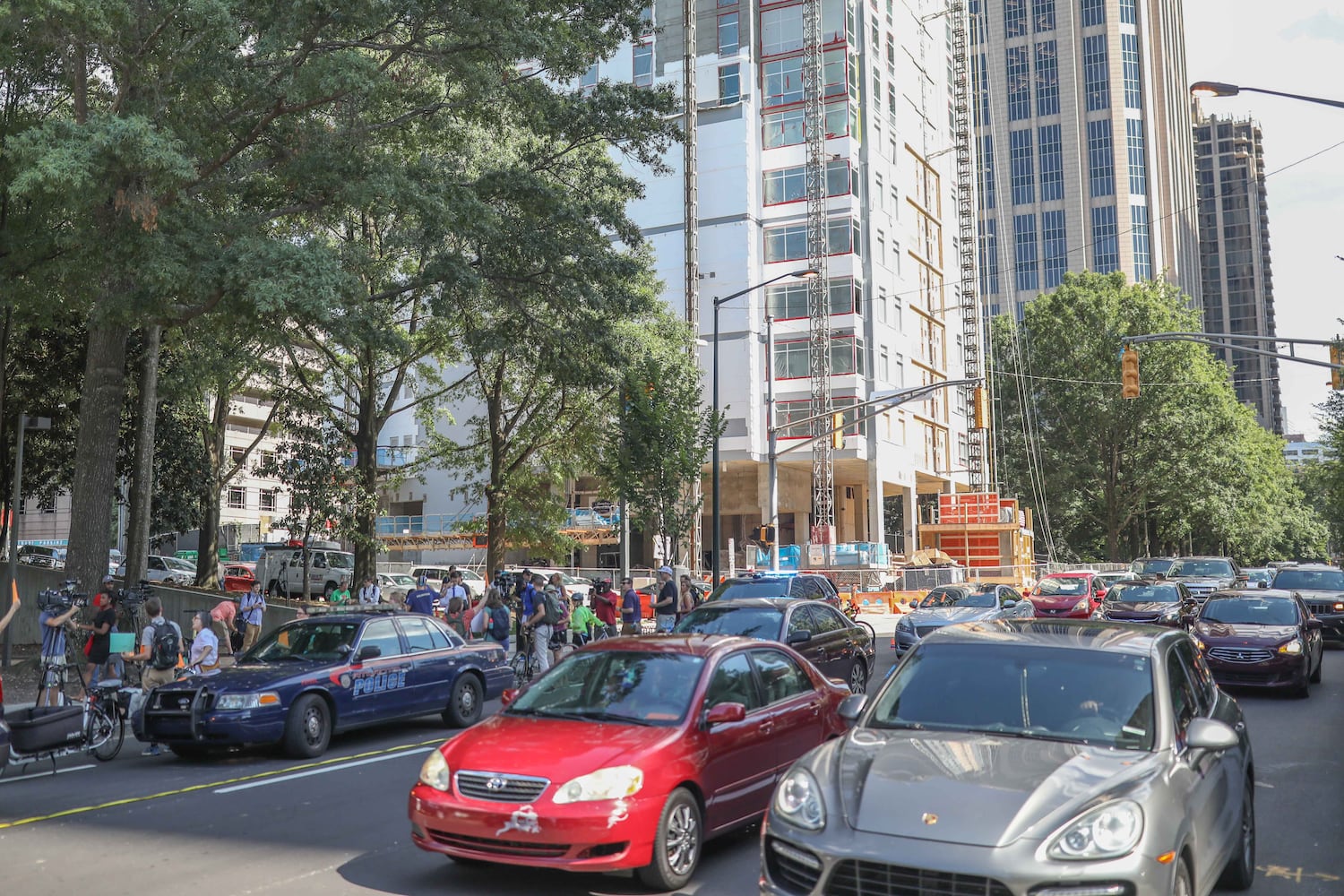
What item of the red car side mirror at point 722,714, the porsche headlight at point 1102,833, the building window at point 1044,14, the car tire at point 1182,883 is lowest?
the car tire at point 1182,883

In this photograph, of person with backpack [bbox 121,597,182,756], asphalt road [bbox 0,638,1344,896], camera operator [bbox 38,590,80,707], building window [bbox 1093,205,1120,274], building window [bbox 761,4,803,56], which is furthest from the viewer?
building window [bbox 1093,205,1120,274]

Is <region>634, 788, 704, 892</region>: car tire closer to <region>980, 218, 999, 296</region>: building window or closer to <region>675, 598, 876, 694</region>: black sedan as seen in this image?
<region>675, 598, 876, 694</region>: black sedan

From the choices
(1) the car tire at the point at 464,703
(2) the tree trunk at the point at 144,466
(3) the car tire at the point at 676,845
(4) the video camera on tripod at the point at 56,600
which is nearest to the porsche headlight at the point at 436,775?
(3) the car tire at the point at 676,845

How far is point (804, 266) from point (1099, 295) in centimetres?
2842

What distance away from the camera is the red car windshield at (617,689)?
7.45 m

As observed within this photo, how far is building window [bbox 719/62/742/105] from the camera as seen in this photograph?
61.8m

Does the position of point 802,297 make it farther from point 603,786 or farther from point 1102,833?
point 1102,833

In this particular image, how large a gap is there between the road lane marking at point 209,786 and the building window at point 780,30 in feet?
180

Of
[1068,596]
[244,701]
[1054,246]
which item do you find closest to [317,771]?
[244,701]

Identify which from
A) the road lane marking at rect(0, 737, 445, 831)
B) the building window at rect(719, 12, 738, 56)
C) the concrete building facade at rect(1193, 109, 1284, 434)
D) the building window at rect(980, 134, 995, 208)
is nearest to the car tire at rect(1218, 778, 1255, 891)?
the road lane marking at rect(0, 737, 445, 831)

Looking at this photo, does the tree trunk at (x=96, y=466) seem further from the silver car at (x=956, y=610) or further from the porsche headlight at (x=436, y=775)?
the porsche headlight at (x=436, y=775)

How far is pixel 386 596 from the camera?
35.2 meters

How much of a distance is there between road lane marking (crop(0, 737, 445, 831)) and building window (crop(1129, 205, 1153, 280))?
124 metres

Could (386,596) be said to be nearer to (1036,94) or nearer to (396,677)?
(396,677)
